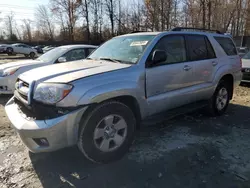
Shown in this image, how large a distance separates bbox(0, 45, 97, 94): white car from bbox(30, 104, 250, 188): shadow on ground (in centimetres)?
361

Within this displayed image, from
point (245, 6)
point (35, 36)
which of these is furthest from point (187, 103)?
point (35, 36)

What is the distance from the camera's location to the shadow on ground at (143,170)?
2615 mm

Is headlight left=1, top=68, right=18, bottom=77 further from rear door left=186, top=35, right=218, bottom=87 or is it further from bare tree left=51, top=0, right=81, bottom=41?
bare tree left=51, top=0, right=81, bottom=41

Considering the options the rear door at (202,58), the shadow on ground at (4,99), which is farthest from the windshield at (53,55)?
the rear door at (202,58)

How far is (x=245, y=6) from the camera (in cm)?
2692

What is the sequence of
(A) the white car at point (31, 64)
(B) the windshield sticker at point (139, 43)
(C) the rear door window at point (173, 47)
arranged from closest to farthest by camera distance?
(B) the windshield sticker at point (139, 43)
(C) the rear door window at point (173, 47)
(A) the white car at point (31, 64)

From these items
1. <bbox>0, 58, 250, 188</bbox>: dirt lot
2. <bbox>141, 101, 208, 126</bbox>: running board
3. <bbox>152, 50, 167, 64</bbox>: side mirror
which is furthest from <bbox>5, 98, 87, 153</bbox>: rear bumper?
<bbox>152, 50, 167, 64</bbox>: side mirror

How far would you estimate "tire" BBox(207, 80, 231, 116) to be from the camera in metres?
4.80

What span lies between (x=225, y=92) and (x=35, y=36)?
6542cm

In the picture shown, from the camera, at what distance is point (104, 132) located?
2926 millimetres

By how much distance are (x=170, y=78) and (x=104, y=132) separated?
144cm

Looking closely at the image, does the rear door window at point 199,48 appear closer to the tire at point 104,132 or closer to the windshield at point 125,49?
the windshield at point 125,49

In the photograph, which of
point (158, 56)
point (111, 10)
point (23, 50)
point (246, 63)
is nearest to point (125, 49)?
point (158, 56)

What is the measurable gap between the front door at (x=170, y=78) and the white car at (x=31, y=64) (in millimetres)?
3710
